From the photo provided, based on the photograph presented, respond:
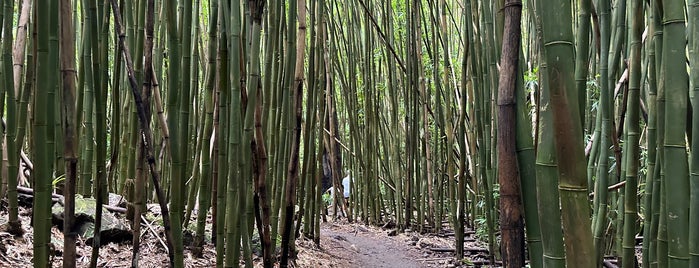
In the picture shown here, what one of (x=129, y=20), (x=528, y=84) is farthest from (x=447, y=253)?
(x=129, y=20)

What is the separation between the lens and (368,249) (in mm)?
3363

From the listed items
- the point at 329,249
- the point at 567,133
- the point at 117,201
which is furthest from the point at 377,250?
the point at 567,133

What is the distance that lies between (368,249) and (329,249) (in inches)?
14.7

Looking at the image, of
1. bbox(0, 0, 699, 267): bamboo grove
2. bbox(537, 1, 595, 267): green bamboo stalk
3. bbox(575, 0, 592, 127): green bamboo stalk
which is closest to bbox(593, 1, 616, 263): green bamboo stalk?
A: bbox(0, 0, 699, 267): bamboo grove

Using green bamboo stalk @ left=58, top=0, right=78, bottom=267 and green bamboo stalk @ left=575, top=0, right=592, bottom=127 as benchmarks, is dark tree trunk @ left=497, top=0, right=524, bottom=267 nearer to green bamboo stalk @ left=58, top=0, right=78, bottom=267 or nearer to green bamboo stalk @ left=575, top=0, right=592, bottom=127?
green bamboo stalk @ left=575, top=0, right=592, bottom=127

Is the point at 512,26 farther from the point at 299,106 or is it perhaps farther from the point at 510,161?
the point at 299,106

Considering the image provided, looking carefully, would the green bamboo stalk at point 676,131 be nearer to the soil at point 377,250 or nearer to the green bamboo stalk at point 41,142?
the green bamboo stalk at point 41,142

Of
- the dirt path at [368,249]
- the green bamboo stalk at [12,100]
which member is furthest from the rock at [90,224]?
the dirt path at [368,249]

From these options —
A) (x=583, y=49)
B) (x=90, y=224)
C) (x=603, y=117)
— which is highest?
(x=583, y=49)

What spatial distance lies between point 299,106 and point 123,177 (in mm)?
983

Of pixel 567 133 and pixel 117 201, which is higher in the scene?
pixel 567 133

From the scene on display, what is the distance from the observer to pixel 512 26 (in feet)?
2.58

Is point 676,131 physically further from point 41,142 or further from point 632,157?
point 41,142

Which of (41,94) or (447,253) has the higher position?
(41,94)
